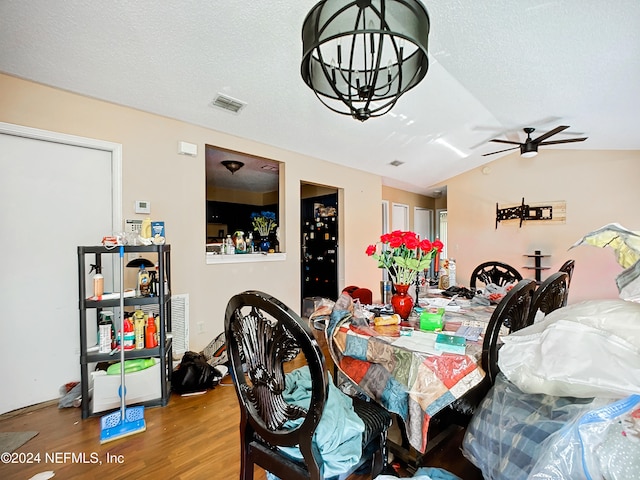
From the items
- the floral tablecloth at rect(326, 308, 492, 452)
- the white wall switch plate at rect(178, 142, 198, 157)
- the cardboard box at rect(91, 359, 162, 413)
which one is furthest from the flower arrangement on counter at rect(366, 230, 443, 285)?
the white wall switch plate at rect(178, 142, 198, 157)

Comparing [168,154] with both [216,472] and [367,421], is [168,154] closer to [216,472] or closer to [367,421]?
[216,472]

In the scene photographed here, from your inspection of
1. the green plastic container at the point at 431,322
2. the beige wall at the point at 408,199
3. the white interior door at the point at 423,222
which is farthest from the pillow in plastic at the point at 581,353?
the white interior door at the point at 423,222

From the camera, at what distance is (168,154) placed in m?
2.96

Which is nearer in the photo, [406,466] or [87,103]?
[406,466]

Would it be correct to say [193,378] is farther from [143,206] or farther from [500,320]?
[500,320]

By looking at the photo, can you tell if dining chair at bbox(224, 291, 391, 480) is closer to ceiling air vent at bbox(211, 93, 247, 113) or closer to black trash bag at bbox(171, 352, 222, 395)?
black trash bag at bbox(171, 352, 222, 395)

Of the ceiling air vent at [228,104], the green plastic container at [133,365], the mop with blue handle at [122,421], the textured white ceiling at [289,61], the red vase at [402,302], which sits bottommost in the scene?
the mop with blue handle at [122,421]

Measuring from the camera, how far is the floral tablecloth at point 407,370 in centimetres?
125

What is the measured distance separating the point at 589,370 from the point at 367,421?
76cm

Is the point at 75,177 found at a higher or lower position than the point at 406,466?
higher

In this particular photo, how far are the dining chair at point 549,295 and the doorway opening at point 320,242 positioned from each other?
3.47 m

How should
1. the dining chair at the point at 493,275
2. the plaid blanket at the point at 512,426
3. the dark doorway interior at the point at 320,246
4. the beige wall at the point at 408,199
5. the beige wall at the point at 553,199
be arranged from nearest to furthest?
the plaid blanket at the point at 512,426 < the dining chair at the point at 493,275 < the beige wall at the point at 553,199 < the dark doorway interior at the point at 320,246 < the beige wall at the point at 408,199

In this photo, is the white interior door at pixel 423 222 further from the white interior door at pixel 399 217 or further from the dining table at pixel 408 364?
the dining table at pixel 408 364

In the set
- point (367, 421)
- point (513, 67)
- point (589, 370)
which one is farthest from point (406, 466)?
point (513, 67)
